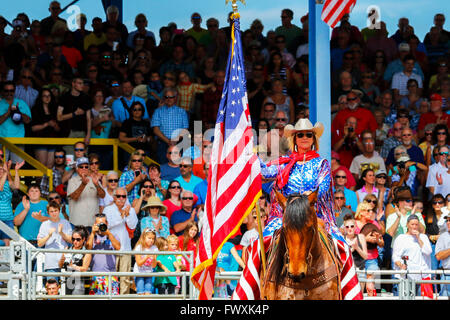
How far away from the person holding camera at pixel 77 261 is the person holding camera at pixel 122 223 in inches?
19.4

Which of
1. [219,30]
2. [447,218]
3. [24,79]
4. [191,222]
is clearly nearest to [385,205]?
[447,218]

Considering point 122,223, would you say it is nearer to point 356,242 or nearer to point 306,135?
point 356,242

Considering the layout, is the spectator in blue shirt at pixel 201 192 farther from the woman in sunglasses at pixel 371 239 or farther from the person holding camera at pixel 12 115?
the person holding camera at pixel 12 115

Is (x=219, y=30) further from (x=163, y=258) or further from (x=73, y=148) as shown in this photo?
(x=163, y=258)

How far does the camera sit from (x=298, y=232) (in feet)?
21.9

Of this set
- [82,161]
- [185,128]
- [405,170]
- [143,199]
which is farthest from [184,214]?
[405,170]

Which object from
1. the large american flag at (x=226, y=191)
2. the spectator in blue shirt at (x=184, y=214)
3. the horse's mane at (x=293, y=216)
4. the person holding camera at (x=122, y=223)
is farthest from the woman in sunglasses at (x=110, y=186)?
the horse's mane at (x=293, y=216)

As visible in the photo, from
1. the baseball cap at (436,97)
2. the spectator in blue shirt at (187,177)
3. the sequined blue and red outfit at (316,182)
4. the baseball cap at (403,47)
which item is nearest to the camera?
the sequined blue and red outfit at (316,182)

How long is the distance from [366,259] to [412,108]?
17.2ft

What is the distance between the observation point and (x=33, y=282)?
11000mm

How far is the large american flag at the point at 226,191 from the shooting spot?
8367 millimetres

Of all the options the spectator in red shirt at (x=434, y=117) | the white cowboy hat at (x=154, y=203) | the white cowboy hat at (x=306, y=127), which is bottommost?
the white cowboy hat at (x=154, y=203)

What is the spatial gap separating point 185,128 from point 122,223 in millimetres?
2841

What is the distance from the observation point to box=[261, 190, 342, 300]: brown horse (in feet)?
21.9
